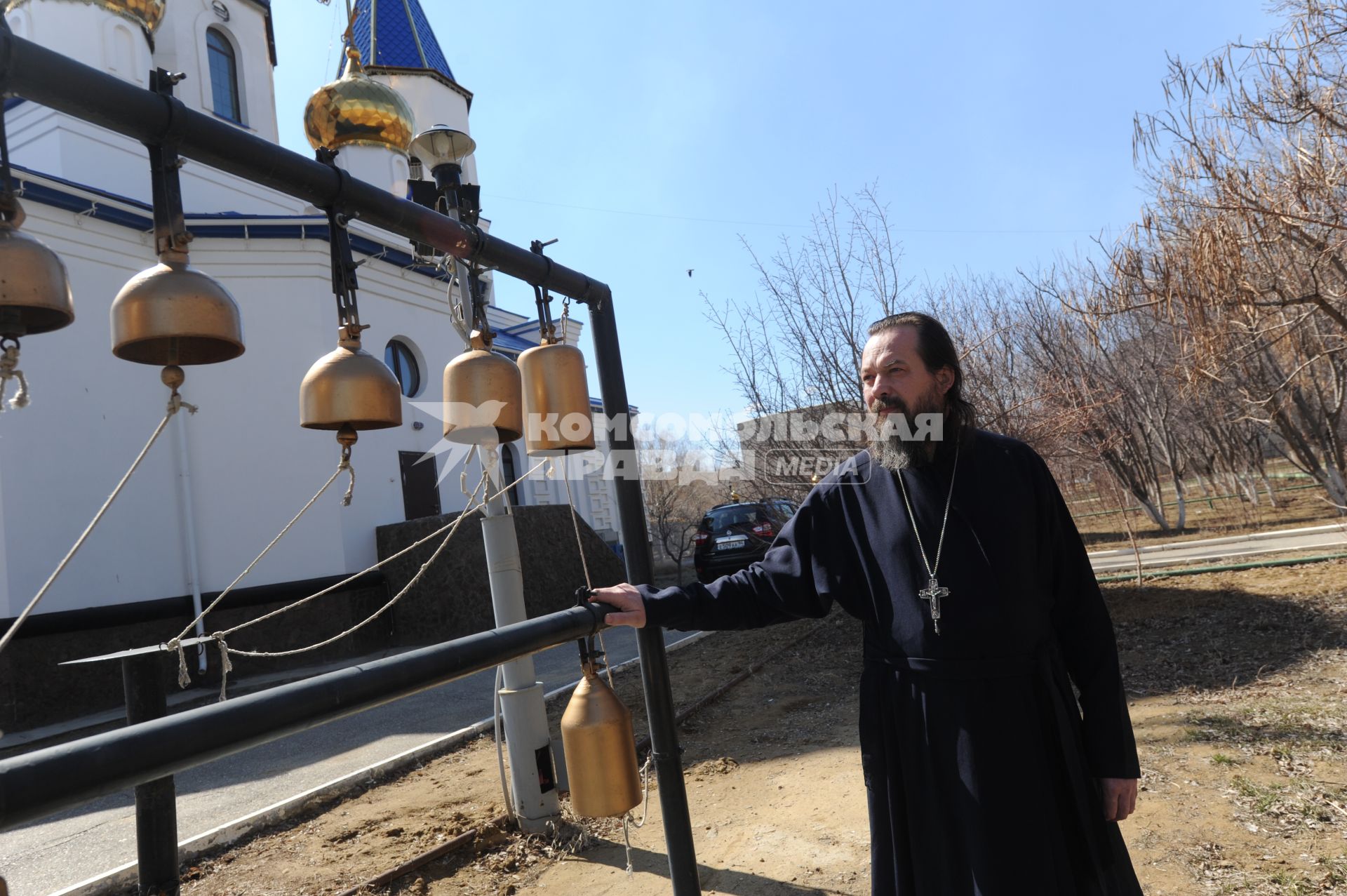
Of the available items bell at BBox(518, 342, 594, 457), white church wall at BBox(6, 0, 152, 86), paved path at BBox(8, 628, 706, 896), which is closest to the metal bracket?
bell at BBox(518, 342, 594, 457)

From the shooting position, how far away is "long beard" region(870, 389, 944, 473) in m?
2.53

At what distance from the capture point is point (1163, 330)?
17.0 meters

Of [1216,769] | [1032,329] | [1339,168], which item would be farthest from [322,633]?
[1032,329]

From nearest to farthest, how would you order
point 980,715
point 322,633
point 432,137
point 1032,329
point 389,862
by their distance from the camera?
point 980,715 → point 432,137 → point 389,862 → point 322,633 → point 1032,329

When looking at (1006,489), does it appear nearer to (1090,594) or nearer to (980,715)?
(1090,594)

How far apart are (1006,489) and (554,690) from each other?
6.61m

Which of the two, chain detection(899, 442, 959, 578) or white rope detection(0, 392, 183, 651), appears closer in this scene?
white rope detection(0, 392, 183, 651)

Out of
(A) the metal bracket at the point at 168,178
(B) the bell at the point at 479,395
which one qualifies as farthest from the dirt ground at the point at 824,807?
(A) the metal bracket at the point at 168,178

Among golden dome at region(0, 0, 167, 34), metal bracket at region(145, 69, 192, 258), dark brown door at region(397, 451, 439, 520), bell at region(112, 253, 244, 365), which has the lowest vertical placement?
bell at region(112, 253, 244, 365)

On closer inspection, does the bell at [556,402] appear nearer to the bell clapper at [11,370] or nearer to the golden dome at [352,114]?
the bell clapper at [11,370]

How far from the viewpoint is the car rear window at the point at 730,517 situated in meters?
14.4

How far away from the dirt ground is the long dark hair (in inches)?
92.4

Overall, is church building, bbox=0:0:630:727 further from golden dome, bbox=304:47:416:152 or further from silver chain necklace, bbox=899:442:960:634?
silver chain necklace, bbox=899:442:960:634

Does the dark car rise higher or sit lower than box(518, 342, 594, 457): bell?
lower
